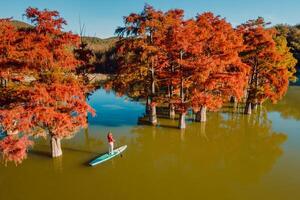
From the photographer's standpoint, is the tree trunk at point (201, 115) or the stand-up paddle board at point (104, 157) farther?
the tree trunk at point (201, 115)

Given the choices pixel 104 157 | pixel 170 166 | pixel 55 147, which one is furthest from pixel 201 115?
pixel 55 147

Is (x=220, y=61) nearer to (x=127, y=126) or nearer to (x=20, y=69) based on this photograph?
(x=127, y=126)

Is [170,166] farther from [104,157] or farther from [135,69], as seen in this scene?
[135,69]

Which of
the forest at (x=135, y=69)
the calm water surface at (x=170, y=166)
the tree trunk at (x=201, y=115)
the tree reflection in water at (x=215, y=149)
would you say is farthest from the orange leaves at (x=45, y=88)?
the tree trunk at (x=201, y=115)

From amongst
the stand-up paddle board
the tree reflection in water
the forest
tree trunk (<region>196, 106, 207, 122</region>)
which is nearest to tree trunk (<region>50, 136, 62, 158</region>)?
the forest

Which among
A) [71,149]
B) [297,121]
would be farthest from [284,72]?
[71,149]

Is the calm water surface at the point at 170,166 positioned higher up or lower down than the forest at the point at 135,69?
lower down

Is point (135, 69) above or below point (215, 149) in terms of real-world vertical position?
above

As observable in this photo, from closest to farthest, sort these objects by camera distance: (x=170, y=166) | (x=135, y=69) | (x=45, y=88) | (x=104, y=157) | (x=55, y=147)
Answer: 1. (x=45, y=88)
2. (x=170, y=166)
3. (x=104, y=157)
4. (x=55, y=147)
5. (x=135, y=69)

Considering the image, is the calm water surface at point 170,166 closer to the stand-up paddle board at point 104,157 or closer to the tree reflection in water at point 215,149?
the tree reflection in water at point 215,149
